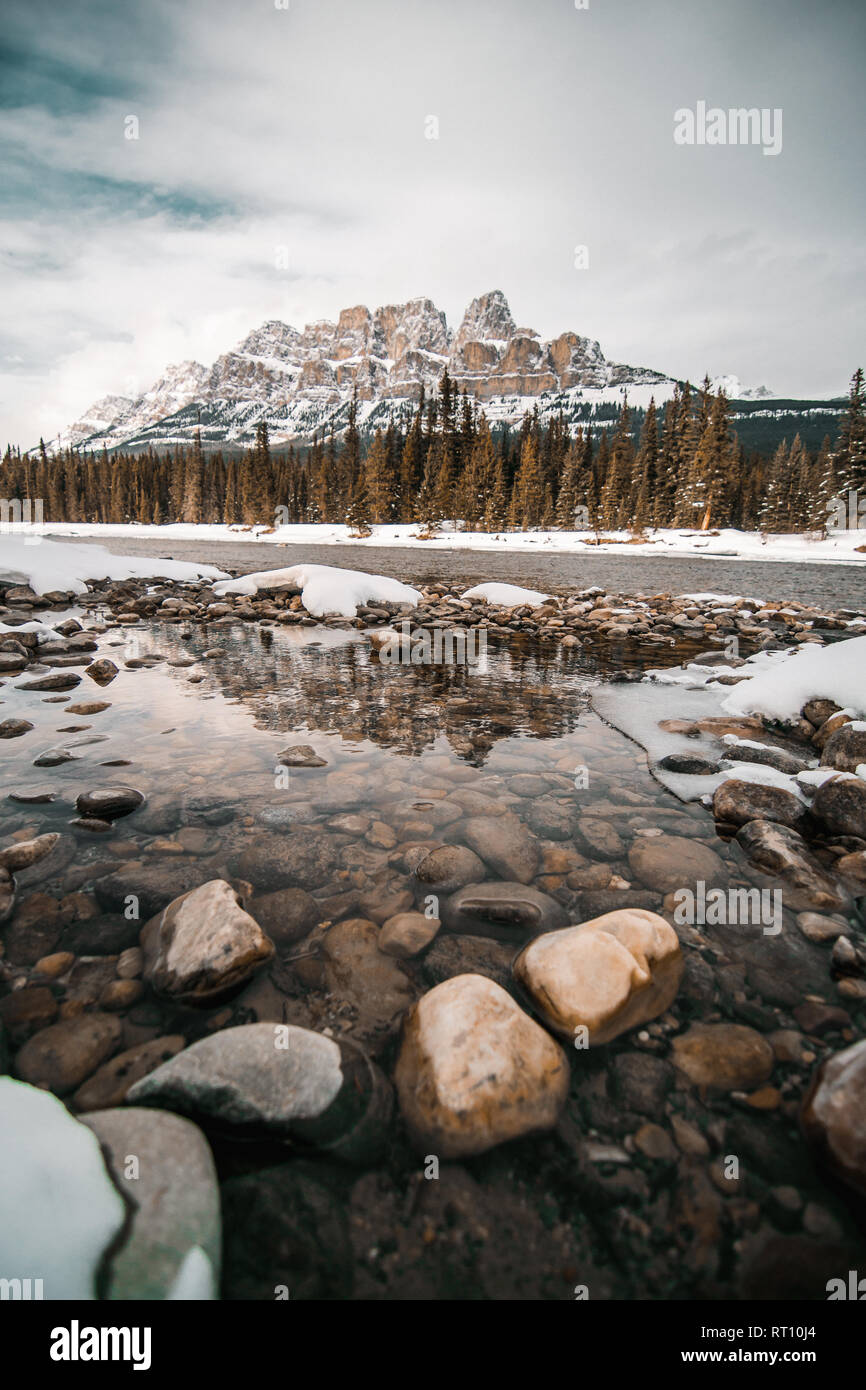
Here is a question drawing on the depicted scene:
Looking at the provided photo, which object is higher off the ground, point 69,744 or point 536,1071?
point 69,744

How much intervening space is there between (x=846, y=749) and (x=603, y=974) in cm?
323

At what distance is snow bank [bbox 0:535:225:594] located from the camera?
545 inches

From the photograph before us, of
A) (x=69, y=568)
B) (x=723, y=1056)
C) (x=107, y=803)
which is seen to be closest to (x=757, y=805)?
(x=723, y=1056)

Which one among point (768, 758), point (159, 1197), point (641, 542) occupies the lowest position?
point (159, 1197)

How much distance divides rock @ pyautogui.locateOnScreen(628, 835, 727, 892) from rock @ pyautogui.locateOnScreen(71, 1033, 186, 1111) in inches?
98.9

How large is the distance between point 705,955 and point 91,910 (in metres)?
3.12

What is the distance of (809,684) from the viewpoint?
216 inches

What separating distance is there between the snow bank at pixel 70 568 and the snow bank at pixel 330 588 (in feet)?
13.2

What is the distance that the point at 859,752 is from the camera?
406 centimetres

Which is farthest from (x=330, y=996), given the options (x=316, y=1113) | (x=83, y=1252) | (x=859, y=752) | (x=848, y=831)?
(x=859, y=752)

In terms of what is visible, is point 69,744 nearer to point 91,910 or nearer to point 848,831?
point 91,910

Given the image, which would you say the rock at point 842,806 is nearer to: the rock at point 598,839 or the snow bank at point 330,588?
the rock at point 598,839

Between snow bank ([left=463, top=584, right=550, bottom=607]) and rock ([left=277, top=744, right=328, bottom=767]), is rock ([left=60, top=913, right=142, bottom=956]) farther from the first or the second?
snow bank ([left=463, top=584, right=550, bottom=607])

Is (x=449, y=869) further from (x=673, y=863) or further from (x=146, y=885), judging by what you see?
(x=146, y=885)
